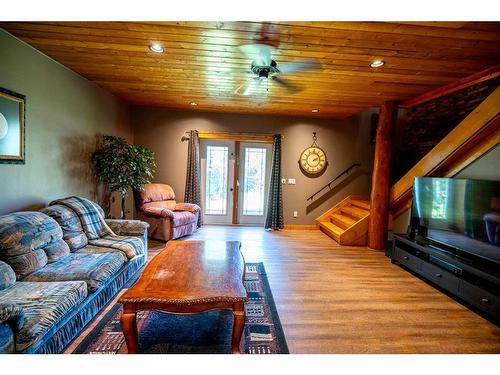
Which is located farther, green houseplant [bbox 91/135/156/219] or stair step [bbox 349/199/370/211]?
stair step [bbox 349/199/370/211]

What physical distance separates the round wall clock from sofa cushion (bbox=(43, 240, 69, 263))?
4.74 m

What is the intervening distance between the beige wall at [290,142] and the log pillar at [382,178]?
1.58 meters

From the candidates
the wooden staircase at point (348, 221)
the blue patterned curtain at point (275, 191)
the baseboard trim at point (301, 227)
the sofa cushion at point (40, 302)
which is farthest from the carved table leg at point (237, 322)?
the baseboard trim at point (301, 227)

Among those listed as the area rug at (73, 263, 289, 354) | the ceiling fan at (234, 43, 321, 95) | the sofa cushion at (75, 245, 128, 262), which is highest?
the ceiling fan at (234, 43, 321, 95)

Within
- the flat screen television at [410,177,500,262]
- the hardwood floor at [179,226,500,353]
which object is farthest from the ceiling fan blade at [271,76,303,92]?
the hardwood floor at [179,226,500,353]

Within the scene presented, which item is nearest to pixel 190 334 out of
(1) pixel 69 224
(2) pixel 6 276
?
(2) pixel 6 276

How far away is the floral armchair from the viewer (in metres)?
4.47

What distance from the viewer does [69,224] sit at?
277 cm

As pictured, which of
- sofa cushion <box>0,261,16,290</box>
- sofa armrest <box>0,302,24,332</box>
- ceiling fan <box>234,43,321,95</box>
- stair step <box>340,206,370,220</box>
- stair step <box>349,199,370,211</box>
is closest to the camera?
sofa armrest <box>0,302,24,332</box>

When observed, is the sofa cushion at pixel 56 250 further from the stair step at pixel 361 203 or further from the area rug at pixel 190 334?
the stair step at pixel 361 203

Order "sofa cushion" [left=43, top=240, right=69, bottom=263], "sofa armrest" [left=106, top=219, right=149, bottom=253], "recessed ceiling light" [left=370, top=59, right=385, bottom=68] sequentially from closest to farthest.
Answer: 1. "sofa cushion" [left=43, top=240, right=69, bottom=263]
2. "recessed ceiling light" [left=370, top=59, right=385, bottom=68]
3. "sofa armrest" [left=106, top=219, right=149, bottom=253]

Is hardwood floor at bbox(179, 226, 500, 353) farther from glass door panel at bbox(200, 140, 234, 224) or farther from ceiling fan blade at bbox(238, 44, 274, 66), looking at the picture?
→ ceiling fan blade at bbox(238, 44, 274, 66)

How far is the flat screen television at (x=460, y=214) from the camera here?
263 centimetres
